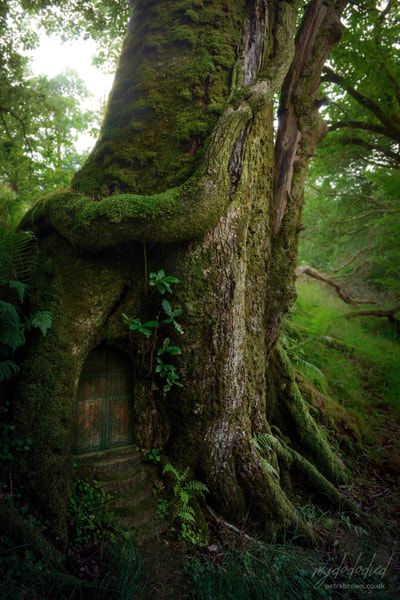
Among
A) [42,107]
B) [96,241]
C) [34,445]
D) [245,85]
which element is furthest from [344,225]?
[34,445]

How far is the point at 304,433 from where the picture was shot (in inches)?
173

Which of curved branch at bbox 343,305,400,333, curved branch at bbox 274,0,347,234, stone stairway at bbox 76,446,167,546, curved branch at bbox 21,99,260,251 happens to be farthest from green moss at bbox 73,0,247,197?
curved branch at bbox 343,305,400,333

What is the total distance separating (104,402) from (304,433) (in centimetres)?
267

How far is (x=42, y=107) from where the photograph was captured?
7613 mm

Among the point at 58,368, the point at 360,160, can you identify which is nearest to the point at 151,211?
the point at 58,368

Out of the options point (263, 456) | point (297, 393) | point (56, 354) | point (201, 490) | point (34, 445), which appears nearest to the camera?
point (34, 445)

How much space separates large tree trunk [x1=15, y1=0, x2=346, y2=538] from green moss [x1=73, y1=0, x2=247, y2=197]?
2cm

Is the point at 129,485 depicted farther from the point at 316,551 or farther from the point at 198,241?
the point at 198,241

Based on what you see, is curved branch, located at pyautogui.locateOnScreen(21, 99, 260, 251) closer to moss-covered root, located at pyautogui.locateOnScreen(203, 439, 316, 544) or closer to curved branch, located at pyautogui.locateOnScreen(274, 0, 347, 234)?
curved branch, located at pyautogui.locateOnScreen(274, 0, 347, 234)

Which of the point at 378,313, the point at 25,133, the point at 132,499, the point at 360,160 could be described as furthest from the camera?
the point at 378,313

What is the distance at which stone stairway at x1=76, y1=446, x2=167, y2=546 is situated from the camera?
285 centimetres

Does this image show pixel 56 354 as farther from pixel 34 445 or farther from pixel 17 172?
pixel 17 172

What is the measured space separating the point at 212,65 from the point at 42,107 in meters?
5.62

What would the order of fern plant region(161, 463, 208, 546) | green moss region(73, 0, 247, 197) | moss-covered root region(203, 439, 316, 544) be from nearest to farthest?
fern plant region(161, 463, 208, 546)
moss-covered root region(203, 439, 316, 544)
green moss region(73, 0, 247, 197)
